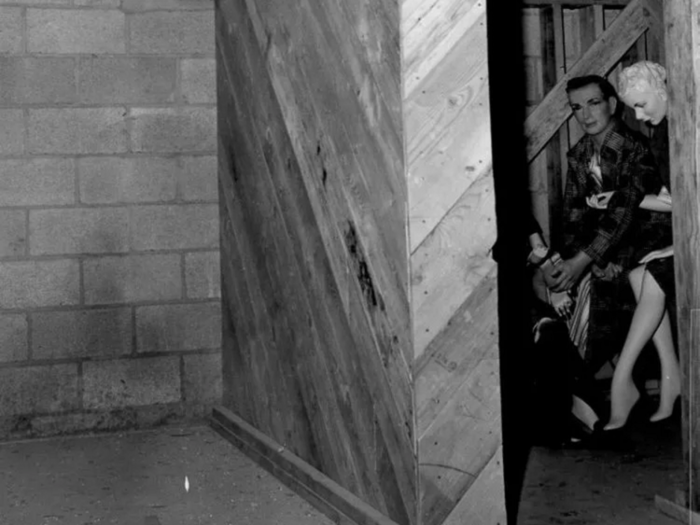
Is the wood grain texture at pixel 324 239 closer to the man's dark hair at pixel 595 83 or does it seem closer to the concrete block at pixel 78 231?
the concrete block at pixel 78 231

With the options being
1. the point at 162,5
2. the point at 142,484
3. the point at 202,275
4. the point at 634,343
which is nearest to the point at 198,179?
the point at 202,275

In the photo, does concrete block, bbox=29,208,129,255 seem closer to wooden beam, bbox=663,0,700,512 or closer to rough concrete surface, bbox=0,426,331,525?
rough concrete surface, bbox=0,426,331,525

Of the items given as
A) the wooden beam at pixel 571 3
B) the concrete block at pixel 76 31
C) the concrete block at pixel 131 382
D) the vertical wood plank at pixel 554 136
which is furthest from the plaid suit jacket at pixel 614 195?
the concrete block at pixel 76 31

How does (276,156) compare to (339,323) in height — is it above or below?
above

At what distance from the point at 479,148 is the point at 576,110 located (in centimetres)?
243

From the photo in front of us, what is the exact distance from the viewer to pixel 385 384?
13.0 feet

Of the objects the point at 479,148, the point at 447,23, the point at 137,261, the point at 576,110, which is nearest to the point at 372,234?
the point at 479,148

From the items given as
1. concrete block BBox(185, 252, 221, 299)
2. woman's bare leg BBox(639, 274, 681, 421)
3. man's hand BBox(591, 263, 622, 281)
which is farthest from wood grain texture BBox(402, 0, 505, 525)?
concrete block BBox(185, 252, 221, 299)

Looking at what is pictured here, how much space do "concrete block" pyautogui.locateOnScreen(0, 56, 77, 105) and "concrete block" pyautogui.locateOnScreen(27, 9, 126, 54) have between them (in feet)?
0.25

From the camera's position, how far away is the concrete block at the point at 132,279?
21.3 feet

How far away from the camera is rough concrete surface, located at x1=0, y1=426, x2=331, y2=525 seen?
15.2 ft

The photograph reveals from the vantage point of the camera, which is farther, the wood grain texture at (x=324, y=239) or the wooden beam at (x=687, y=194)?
the wooden beam at (x=687, y=194)

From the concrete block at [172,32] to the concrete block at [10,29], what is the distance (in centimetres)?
60

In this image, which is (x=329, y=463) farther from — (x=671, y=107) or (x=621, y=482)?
(x=671, y=107)
